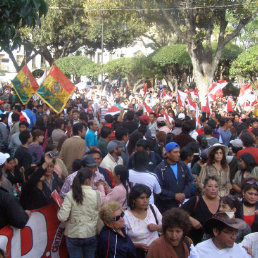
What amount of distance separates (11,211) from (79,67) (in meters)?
30.1

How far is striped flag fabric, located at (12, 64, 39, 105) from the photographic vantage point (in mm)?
12809

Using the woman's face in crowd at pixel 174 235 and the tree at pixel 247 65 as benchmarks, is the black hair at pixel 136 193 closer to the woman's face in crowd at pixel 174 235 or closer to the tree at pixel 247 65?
the woman's face in crowd at pixel 174 235

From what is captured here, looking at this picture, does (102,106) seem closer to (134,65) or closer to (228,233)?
(228,233)

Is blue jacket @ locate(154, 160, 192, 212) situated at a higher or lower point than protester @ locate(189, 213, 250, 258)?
lower

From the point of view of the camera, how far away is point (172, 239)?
3859 mm

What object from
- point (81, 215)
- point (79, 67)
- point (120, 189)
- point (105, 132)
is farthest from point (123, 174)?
point (79, 67)

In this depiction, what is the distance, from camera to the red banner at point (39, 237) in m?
4.62

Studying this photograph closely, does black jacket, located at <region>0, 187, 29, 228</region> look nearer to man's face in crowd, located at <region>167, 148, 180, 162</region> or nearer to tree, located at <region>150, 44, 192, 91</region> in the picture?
man's face in crowd, located at <region>167, 148, 180, 162</region>

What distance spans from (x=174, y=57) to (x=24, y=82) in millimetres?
17119

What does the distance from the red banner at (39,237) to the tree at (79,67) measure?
27.8 m

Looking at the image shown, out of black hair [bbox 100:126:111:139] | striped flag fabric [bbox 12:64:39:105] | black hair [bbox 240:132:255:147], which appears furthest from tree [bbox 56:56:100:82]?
black hair [bbox 240:132:255:147]

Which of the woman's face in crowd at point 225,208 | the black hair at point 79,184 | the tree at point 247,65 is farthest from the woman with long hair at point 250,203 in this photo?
the tree at point 247,65

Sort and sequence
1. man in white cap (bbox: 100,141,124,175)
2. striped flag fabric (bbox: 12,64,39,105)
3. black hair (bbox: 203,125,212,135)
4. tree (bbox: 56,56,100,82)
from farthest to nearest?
1. tree (bbox: 56,56,100,82)
2. striped flag fabric (bbox: 12,64,39,105)
3. black hair (bbox: 203,125,212,135)
4. man in white cap (bbox: 100,141,124,175)

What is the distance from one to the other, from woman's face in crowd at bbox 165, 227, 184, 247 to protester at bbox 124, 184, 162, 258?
28.1 inches
